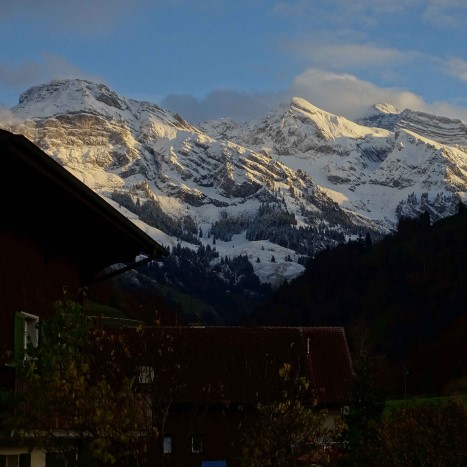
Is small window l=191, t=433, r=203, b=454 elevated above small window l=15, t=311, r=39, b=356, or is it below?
above

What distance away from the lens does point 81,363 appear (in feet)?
42.9

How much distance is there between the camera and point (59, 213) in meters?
15.3

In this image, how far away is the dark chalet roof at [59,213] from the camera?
12.0 metres

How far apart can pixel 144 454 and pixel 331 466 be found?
12.9 ft

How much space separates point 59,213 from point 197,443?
5042 centimetres

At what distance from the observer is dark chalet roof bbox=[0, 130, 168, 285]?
472 inches

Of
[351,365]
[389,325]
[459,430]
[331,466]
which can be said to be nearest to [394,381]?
[389,325]

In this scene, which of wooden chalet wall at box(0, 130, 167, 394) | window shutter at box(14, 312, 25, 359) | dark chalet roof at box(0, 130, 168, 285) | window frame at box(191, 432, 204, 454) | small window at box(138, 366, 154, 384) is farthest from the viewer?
window frame at box(191, 432, 204, 454)

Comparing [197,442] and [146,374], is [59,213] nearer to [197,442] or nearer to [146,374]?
Result: [146,374]

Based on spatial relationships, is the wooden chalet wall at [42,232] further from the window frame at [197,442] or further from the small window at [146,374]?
the window frame at [197,442]

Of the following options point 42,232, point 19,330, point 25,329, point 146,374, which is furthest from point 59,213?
point 146,374

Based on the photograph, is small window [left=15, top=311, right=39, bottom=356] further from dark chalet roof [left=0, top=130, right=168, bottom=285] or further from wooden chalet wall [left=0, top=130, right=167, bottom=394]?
dark chalet roof [left=0, top=130, right=168, bottom=285]

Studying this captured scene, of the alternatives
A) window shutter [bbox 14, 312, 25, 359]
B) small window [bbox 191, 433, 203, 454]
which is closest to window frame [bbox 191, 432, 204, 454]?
small window [bbox 191, 433, 203, 454]

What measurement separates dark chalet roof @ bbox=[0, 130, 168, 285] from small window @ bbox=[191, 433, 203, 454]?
45.1 m
